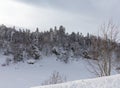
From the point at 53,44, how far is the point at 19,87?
33.6 meters

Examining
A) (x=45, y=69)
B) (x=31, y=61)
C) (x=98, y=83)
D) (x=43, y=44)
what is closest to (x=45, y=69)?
(x=45, y=69)

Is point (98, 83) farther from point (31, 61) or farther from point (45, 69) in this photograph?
point (31, 61)

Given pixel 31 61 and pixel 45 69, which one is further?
pixel 31 61

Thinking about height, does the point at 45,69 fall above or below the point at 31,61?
below

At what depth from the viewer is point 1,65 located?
5025 cm

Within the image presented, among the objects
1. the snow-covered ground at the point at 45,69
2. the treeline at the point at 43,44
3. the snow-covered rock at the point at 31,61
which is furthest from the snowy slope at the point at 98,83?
the snow-covered rock at the point at 31,61

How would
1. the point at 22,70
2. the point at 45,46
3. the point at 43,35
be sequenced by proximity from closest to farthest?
the point at 22,70 < the point at 45,46 < the point at 43,35

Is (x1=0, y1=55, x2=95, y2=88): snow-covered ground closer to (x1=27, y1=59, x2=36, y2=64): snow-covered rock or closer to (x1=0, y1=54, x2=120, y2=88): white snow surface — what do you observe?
(x1=0, y1=54, x2=120, y2=88): white snow surface

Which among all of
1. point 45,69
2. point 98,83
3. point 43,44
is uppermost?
point 43,44

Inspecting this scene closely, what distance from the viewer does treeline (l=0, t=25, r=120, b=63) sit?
2240 inches

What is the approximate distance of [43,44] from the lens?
64.6 metres

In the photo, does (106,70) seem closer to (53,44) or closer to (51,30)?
(53,44)

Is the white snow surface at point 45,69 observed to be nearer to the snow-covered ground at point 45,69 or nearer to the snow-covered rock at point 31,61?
the snow-covered ground at point 45,69

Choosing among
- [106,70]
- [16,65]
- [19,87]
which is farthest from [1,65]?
[106,70]
